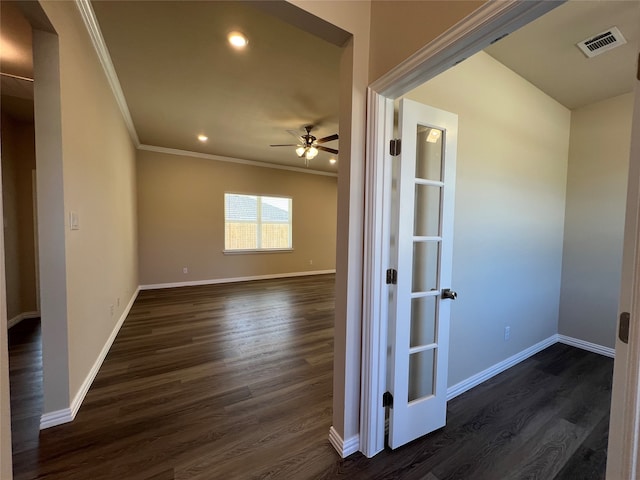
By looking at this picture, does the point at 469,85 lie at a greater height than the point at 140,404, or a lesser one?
greater

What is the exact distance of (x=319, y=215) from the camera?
738 cm

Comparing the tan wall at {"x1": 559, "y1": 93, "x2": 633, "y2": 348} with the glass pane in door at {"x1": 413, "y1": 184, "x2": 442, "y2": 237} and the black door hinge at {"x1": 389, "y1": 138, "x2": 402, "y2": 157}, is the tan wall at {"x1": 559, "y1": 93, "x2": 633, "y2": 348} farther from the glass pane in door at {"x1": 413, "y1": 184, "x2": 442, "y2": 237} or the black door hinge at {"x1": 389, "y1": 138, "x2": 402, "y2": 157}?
the black door hinge at {"x1": 389, "y1": 138, "x2": 402, "y2": 157}

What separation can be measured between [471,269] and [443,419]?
1.10 meters

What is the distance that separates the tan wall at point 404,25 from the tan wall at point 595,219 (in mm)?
2955

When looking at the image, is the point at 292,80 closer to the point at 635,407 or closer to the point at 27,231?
the point at 635,407

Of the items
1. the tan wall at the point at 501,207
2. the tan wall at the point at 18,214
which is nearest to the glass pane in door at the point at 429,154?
the tan wall at the point at 501,207

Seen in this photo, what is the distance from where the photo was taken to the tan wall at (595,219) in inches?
108

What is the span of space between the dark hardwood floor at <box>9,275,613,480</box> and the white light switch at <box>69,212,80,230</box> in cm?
128

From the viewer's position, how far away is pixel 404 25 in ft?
4.15

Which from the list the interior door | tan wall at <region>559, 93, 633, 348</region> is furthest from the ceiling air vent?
the interior door

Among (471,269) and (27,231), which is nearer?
Result: (471,269)

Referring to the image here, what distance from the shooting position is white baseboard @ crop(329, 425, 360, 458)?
1.57m

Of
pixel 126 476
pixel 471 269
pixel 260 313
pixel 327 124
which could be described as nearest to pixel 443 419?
pixel 471 269

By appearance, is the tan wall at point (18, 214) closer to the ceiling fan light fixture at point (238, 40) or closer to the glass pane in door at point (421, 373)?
the ceiling fan light fixture at point (238, 40)
